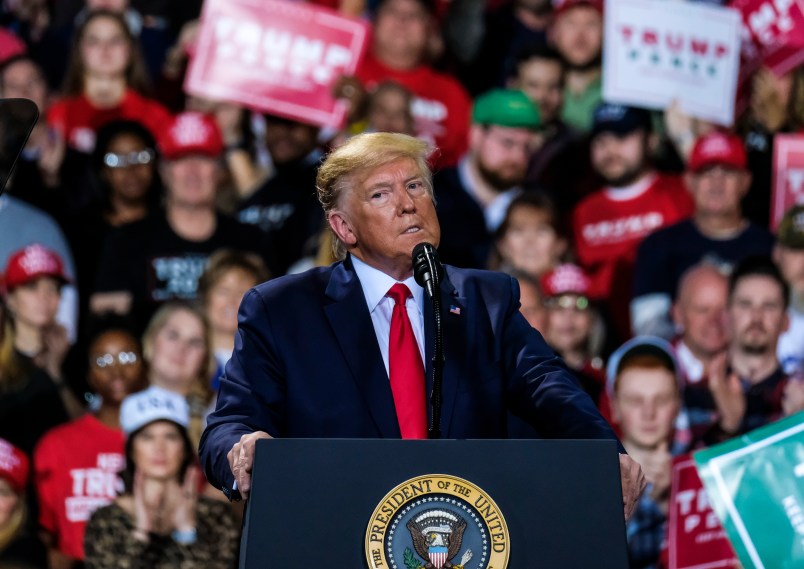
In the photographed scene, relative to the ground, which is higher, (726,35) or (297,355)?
(726,35)

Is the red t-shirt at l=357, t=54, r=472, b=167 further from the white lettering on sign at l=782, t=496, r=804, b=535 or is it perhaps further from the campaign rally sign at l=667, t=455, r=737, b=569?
the white lettering on sign at l=782, t=496, r=804, b=535

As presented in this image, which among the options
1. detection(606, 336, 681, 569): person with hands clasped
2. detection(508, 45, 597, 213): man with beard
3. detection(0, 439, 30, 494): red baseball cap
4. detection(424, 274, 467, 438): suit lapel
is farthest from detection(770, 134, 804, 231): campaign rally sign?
detection(424, 274, 467, 438): suit lapel

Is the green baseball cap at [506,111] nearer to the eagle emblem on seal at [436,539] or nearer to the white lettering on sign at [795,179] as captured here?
the white lettering on sign at [795,179]

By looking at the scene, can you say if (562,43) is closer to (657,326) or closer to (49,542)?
(657,326)

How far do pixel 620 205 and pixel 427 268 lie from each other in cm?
363

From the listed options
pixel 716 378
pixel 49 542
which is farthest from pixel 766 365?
pixel 49 542

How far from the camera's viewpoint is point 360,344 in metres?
2.20

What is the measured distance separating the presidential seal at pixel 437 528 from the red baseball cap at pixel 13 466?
2904 millimetres

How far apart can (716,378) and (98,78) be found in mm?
2794

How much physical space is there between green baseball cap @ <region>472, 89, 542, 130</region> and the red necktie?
3359 mm

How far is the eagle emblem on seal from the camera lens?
1.74 m

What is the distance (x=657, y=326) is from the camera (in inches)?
202

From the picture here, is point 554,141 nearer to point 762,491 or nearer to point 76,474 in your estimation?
point 76,474

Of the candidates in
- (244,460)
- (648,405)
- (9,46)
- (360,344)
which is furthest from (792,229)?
(244,460)
